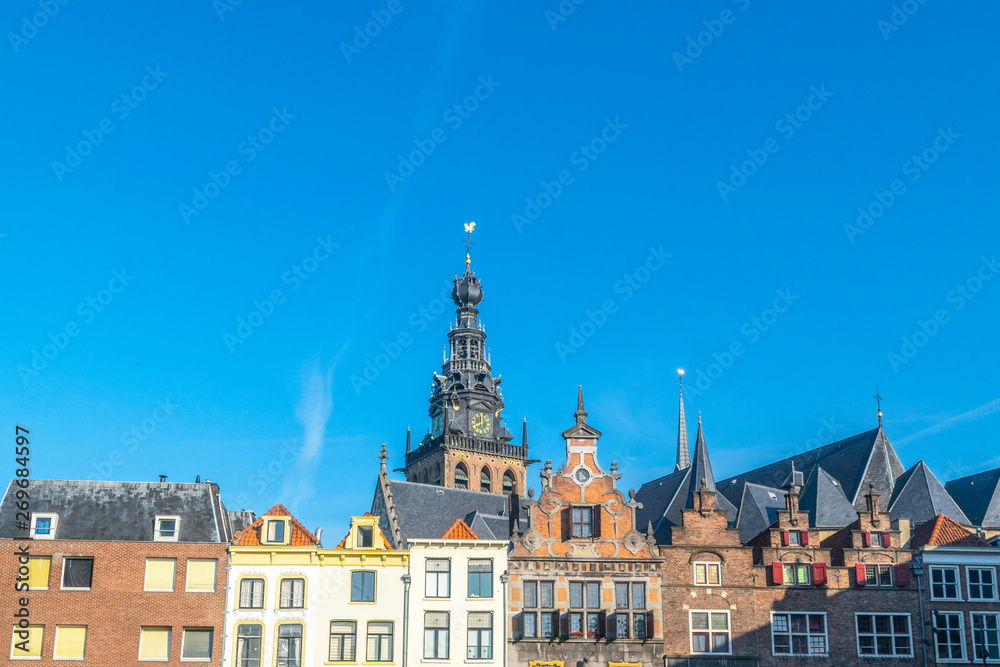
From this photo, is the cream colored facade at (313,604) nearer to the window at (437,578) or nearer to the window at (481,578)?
the window at (437,578)

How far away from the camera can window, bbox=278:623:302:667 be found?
47344 millimetres

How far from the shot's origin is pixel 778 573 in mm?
50156

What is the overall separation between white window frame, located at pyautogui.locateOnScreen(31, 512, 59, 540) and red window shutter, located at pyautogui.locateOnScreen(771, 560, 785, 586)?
31.2 meters

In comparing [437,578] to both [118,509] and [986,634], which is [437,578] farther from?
[986,634]

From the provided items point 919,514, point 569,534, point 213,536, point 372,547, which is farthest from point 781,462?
point 213,536

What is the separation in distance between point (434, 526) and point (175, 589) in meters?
16.5

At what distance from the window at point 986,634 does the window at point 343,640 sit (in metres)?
27.2

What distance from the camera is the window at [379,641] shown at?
4781 centimetres

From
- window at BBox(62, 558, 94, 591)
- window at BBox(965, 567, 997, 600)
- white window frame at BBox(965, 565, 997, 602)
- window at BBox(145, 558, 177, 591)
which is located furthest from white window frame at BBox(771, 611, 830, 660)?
window at BBox(62, 558, 94, 591)

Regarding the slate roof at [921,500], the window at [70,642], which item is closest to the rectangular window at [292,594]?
the window at [70,642]

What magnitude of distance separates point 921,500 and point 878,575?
15.4 metres

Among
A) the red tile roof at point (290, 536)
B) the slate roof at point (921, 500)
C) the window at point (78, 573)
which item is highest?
the slate roof at point (921, 500)

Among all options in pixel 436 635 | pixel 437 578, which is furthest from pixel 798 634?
pixel 437 578

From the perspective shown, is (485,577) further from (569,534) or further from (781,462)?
(781,462)
